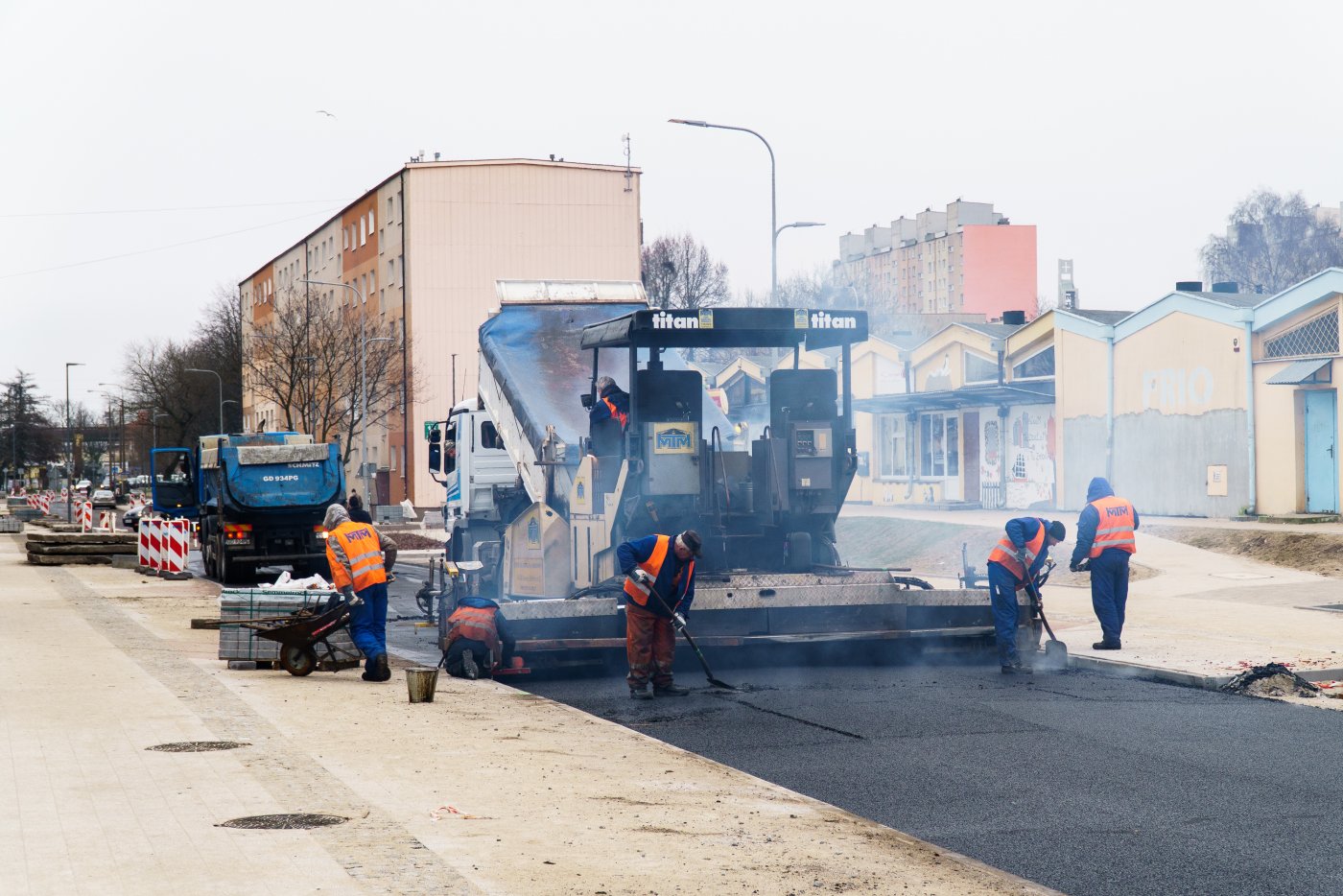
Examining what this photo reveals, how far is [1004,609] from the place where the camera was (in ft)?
42.6

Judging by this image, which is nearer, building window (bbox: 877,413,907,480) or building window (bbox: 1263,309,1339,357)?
building window (bbox: 1263,309,1339,357)

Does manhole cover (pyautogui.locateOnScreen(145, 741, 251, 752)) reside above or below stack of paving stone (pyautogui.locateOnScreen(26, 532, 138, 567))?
below

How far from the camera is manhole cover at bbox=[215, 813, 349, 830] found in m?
6.85

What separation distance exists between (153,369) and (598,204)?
3684 centimetres

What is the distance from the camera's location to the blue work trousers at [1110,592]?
14.0 meters

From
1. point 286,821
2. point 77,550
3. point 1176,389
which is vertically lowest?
point 286,821

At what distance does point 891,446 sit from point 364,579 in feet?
104

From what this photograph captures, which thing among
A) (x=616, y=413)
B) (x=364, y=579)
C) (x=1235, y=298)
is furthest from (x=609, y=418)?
(x=1235, y=298)

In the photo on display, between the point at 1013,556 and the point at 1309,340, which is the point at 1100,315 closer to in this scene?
the point at 1309,340

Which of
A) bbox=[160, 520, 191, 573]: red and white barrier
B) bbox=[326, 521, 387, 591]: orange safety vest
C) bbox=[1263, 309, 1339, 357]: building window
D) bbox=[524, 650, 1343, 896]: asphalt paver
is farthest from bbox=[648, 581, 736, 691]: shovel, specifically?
bbox=[160, 520, 191, 573]: red and white barrier

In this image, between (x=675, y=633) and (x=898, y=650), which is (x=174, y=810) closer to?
(x=675, y=633)

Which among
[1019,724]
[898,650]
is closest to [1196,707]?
[1019,724]

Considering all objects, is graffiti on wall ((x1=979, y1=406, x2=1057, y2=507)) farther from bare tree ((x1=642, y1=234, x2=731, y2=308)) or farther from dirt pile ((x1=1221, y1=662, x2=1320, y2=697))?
bare tree ((x1=642, y1=234, x2=731, y2=308))

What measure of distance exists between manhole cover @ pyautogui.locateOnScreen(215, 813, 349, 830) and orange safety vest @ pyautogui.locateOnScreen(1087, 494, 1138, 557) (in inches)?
351
